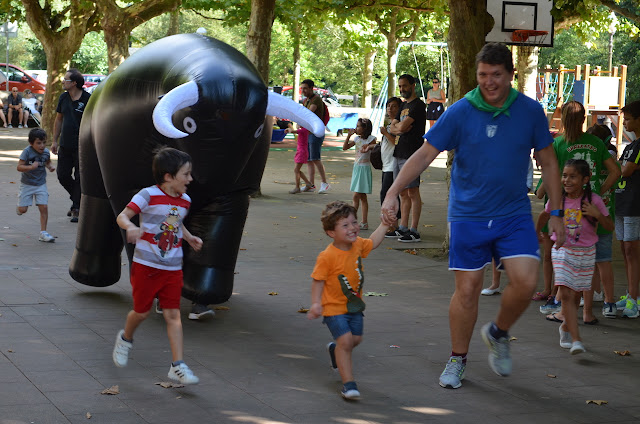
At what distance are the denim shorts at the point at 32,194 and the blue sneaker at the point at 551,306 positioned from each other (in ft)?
18.2

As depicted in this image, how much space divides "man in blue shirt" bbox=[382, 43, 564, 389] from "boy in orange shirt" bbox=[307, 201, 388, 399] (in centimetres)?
25

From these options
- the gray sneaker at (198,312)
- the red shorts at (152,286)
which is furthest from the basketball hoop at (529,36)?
the red shorts at (152,286)

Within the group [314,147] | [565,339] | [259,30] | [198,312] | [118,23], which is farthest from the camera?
[118,23]

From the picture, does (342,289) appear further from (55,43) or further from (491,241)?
(55,43)

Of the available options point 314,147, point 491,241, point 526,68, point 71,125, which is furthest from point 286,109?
point 526,68

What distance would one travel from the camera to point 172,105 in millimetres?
5770

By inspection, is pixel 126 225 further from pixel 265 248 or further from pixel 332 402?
pixel 265 248

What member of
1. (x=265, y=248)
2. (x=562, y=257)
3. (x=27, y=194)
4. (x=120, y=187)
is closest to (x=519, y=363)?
Result: (x=562, y=257)

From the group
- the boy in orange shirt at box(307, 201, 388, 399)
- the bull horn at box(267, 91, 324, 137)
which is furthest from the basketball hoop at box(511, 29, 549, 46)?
the boy in orange shirt at box(307, 201, 388, 399)

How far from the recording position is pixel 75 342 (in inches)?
236

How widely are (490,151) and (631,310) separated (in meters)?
2.95

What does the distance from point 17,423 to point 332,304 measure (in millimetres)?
1735

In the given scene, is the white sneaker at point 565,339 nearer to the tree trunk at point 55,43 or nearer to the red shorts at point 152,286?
the red shorts at point 152,286

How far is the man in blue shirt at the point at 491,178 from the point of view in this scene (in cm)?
504
